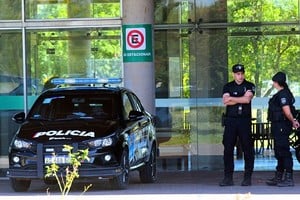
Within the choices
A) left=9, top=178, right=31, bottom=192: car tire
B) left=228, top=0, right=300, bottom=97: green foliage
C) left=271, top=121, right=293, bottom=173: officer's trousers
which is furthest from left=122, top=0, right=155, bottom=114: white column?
left=9, top=178, right=31, bottom=192: car tire

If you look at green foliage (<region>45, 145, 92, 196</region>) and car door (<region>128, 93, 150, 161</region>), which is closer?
green foliage (<region>45, 145, 92, 196</region>)

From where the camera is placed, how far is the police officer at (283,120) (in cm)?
1096

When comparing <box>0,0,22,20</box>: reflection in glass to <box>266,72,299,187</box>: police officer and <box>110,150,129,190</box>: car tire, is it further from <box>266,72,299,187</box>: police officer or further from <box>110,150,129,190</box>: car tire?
<box>266,72,299,187</box>: police officer

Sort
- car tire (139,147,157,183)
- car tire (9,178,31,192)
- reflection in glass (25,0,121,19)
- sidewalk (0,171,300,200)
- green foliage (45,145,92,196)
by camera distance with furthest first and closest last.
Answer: reflection in glass (25,0,121,19) < car tire (139,147,157,183) < car tire (9,178,31,192) < sidewalk (0,171,300,200) < green foliage (45,145,92,196)

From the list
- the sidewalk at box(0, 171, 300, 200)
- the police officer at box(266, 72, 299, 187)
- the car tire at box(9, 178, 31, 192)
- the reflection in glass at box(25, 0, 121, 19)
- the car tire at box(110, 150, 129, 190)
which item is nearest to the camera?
the sidewalk at box(0, 171, 300, 200)

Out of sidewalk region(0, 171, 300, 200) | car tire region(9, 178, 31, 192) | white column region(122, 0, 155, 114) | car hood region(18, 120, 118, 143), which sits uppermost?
white column region(122, 0, 155, 114)

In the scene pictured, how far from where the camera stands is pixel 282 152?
36.5ft

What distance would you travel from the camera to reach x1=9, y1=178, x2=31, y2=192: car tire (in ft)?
35.6

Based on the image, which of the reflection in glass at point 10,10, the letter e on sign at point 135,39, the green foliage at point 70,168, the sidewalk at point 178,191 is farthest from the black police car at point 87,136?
the reflection in glass at point 10,10

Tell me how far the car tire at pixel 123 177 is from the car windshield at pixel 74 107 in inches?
30.3

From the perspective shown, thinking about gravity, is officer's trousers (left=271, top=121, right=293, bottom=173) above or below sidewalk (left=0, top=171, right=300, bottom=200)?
above

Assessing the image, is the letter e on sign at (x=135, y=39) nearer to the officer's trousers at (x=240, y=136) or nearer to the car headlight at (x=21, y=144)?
the officer's trousers at (x=240, y=136)

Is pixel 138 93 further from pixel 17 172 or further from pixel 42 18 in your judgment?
pixel 17 172

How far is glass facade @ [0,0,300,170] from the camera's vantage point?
15.2m
